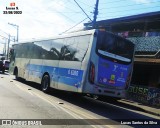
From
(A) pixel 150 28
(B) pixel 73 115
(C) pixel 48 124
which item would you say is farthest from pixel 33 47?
(C) pixel 48 124

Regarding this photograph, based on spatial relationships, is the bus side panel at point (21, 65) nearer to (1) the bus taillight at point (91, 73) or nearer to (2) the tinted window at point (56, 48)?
(2) the tinted window at point (56, 48)

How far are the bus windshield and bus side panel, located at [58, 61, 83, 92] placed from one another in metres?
1.28

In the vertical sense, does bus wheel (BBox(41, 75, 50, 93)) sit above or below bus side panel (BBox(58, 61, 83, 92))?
below

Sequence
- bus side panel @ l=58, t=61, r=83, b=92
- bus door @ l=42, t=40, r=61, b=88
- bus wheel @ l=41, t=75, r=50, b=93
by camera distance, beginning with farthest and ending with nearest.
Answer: bus wheel @ l=41, t=75, r=50, b=93, bus door @ l=42, t=40, r=61, b=88, bus side panel @ l=58, t=61, r=83, b=92

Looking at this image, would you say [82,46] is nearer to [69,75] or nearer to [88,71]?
[88,71]

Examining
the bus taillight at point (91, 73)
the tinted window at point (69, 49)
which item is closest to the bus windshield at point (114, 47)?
the bus taillight at point (91, 73)

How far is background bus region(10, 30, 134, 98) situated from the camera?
1356cm

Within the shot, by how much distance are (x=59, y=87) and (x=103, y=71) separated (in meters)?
3.14

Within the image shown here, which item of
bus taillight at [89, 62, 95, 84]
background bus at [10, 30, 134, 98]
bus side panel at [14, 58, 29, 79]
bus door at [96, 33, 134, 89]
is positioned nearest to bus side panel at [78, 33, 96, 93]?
background bus at [10, 30, 134, 98]

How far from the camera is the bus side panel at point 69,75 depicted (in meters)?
14.1

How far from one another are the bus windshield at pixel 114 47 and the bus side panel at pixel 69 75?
1279 millimetres

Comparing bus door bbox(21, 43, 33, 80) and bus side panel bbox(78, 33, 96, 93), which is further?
bus door bbox(21, 43, 33, 80)

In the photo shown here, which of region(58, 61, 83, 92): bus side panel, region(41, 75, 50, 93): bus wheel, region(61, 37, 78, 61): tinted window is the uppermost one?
region(61, 37, 78, 61): tinted window

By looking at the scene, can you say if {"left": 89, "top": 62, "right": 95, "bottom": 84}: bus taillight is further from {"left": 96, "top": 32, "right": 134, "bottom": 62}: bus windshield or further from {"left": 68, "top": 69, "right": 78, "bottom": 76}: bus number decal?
{"left": 68, "top": 69, "right": 78, "bottom": 76}: bus number decal
